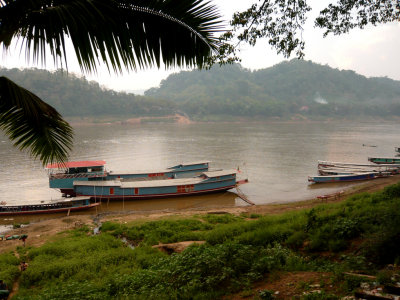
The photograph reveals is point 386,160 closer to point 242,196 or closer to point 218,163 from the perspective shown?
point 218,163

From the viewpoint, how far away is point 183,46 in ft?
8.76

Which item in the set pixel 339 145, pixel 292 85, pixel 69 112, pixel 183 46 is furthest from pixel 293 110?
pixel 183 46

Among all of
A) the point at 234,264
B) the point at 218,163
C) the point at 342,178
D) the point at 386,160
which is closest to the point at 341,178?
the point at 342,178

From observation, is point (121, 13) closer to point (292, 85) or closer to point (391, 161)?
point (391, 161)

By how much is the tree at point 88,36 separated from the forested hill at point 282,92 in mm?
107838

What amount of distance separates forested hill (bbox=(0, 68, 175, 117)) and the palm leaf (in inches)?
3397

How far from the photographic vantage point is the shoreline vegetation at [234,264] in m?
4.75

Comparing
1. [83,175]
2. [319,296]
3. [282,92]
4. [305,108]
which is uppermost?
[282,92]

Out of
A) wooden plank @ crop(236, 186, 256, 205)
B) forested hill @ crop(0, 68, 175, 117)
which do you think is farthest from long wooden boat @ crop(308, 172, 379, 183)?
forested hill @ crop(0, 68, 175, 117)

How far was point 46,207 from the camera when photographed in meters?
19.6

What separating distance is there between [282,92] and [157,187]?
451 feet

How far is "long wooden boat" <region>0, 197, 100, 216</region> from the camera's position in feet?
63.6

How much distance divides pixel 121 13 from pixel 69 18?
42 centimetres

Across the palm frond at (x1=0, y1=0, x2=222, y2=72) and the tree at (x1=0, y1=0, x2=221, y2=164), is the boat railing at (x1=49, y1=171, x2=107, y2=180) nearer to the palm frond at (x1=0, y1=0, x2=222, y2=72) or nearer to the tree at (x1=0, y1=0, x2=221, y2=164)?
the tree at (x1=0, y1=0, x2=221, y2=164)
